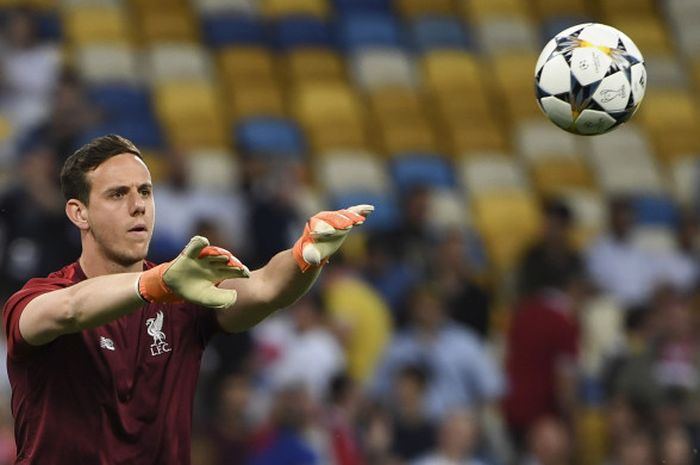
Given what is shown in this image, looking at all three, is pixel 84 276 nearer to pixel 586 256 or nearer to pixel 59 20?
pixel 586 256

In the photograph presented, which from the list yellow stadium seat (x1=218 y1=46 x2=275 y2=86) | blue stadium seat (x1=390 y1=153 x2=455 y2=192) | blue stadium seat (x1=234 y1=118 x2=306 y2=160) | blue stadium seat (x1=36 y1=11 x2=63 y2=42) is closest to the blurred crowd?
blue stadium seat (x1=36 y1=11 x2=63 y2=42)

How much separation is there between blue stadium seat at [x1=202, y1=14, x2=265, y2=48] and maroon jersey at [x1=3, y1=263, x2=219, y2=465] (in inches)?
412

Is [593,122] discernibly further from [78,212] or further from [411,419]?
[411,419]

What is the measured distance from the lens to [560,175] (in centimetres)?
1523

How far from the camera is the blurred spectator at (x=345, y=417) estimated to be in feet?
35.6

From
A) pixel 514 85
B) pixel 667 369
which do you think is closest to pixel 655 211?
pixel 514 85

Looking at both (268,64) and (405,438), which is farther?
(268,64)

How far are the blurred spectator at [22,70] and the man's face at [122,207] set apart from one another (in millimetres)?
7413

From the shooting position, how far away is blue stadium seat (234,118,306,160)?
14250 mm

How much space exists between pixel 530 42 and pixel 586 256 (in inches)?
166

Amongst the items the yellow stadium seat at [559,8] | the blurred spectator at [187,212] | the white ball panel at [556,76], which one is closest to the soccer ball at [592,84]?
the white ball panel at [556,76]

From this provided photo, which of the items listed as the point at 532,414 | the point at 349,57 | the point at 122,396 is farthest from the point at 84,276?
the point at 349,57

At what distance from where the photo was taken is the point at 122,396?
17.3ft

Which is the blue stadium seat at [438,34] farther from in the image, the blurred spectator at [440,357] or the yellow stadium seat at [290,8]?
the blurred spectator at [440,357]
